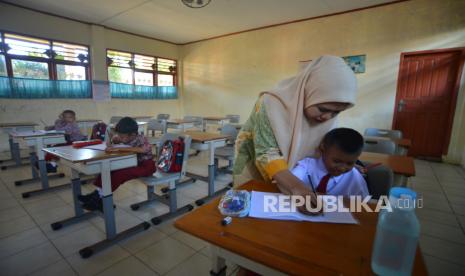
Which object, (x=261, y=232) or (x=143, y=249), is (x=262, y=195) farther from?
(x=143, y=249)

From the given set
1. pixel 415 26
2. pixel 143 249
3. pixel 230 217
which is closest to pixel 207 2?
pixel 415 26

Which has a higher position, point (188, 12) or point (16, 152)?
point (188, 12)

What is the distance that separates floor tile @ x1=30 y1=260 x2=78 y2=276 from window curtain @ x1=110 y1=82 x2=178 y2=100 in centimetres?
557

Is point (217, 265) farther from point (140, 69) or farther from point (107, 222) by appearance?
point (140, 69)

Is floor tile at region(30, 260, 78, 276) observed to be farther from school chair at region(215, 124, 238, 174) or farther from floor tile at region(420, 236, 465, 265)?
floor tile at region(420, 236, 465, 265)

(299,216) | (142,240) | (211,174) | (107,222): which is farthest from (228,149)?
(299,216)

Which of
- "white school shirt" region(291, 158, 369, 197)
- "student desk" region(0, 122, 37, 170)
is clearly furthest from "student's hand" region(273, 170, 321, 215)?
"student desk" region(0, 122, 37, 170)

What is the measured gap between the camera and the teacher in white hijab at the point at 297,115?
0.78 m

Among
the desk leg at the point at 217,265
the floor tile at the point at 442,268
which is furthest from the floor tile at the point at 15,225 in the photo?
the floor tile at the point at 442,268

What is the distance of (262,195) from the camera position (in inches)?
33.4

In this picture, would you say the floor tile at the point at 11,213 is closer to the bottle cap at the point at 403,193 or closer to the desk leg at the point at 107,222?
the desk leg at the point at 107,222

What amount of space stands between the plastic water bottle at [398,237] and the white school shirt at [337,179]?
504 mm

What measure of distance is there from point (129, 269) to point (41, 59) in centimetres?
570

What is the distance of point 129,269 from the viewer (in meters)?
1.54
